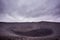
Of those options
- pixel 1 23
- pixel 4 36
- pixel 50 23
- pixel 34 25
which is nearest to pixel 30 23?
pixel 34 25

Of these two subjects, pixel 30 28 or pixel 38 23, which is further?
pixel 38 23

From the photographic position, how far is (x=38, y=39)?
661cm

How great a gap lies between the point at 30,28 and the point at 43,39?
2684 millimetres

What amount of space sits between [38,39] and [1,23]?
15.9ft

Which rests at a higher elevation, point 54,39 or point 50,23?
point 50,23

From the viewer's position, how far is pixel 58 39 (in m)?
6.54

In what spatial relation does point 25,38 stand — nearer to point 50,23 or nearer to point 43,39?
point 43,39

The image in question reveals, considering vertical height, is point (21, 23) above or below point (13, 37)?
above

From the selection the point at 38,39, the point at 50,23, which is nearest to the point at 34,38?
the point at 38,39

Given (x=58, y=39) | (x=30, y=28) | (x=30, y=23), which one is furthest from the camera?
(x=30, y=23)

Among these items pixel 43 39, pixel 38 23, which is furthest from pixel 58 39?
pixel 38 23

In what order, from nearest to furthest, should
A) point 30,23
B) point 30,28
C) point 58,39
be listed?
point 58,39 → point 30,28 → point 30,23

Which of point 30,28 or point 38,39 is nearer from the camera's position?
point 38,39

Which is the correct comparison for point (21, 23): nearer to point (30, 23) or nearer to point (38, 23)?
point (30, 23)
